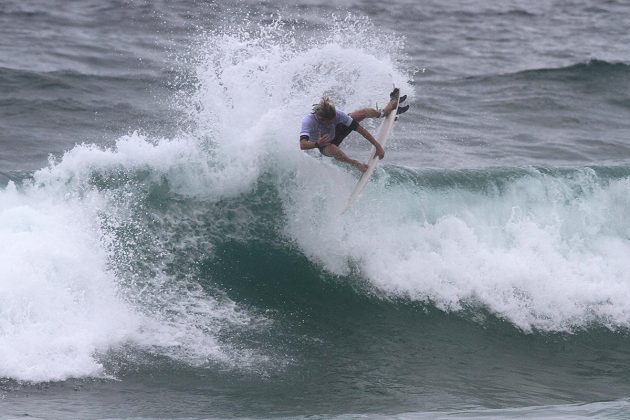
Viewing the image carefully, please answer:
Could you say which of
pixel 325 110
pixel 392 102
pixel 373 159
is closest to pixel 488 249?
pixel 373 159

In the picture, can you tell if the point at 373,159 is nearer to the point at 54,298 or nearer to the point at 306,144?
the point at 306,144

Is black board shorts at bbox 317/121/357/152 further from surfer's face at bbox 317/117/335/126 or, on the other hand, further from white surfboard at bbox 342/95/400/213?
white surfboard at bbox 342/95/400/213

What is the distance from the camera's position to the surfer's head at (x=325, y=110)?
1185cm

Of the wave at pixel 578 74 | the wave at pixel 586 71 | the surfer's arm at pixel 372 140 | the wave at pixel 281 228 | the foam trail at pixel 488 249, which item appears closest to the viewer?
the surfer's arm at pixel 372 140

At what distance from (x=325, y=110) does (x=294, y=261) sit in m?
2.70

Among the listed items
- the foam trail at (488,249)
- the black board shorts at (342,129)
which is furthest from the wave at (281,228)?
the black board shorts at (342,129)

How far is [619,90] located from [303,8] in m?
8.82

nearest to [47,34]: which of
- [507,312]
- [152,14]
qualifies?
[152,14]

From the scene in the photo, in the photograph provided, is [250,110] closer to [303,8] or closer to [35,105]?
[35,105]

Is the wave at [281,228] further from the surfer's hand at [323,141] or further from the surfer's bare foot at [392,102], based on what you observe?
the surfer's hand at [323,141]

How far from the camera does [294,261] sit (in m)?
13.8

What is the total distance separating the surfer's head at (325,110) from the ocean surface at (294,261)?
1528 mm

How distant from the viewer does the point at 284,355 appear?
11.6m

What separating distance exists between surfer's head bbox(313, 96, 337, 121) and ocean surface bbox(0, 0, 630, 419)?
5.01 feet
